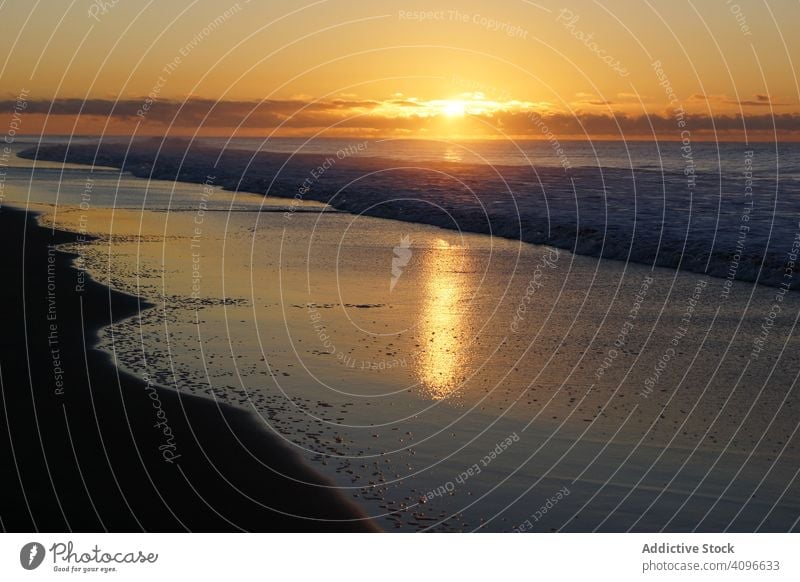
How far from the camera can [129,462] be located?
1069 centimetres

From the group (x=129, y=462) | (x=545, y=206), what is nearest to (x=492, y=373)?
(x=129, y=462)

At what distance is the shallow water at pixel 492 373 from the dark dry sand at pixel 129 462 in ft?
1.60

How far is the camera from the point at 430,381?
1385 centimetres

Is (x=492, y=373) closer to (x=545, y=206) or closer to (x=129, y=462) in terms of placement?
(x=129, y=462)

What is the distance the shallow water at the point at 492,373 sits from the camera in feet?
33.5

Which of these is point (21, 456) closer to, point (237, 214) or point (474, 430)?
point (474, 430)

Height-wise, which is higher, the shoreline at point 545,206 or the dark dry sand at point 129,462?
the shoreline at point 545,206

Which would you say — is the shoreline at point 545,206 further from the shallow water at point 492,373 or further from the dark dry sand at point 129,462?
the dark dry sand at point 129,462

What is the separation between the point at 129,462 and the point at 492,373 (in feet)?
18.2

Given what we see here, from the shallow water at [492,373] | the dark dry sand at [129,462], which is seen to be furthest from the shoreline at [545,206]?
the dark dry sand at [129,462]

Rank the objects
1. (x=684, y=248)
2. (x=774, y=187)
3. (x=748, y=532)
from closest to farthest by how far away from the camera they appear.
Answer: (x=748, y=532) → (x=684, y=248) → (x=774, y=187)

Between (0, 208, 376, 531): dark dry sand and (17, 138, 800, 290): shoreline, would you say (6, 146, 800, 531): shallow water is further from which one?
(17, 138, 800, 290): shoreline

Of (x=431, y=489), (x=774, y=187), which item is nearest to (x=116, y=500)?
(x=431, y=489)

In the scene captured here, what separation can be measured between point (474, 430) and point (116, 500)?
4.27 m
